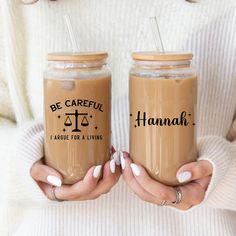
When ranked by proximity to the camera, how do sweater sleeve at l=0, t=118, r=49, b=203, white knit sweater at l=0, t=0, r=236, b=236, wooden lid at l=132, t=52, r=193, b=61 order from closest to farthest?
1. wooden lid at l=132, t=52, r=193, b=61
2. sweater sleeve at l=0, t=118, r=49, b=203
3. white knit sweater at l=0, t=0, r=236, b=236

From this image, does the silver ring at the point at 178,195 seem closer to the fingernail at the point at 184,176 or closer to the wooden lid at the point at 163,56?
the fingernail at the point at 184,176

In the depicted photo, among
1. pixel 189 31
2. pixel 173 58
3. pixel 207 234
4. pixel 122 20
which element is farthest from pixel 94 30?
pixel 207 234

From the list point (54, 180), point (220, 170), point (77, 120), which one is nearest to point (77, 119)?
point (77, 120)

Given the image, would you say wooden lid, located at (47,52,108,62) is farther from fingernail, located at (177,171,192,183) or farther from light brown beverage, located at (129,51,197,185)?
fingernail, located at (177,171,192,183)

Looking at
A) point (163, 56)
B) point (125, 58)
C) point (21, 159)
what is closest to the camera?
point (163, 56)

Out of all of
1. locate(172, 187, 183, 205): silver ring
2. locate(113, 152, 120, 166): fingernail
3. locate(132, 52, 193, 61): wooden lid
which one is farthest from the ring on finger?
locate(132, 52, 193, 61): wooden lid

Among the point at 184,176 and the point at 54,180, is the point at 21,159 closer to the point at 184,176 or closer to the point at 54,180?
the point at 54,180

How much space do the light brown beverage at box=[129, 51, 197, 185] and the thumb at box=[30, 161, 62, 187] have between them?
13 centimetres

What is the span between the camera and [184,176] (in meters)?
0.97

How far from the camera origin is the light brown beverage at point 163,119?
3.09 ft

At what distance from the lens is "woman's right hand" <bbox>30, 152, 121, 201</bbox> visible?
97 cm

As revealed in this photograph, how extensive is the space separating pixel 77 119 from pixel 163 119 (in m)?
0.13

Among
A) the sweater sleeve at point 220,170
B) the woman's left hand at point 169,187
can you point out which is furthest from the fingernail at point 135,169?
the sweater sleeve at point 220,170

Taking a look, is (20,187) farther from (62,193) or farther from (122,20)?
(122,20)
